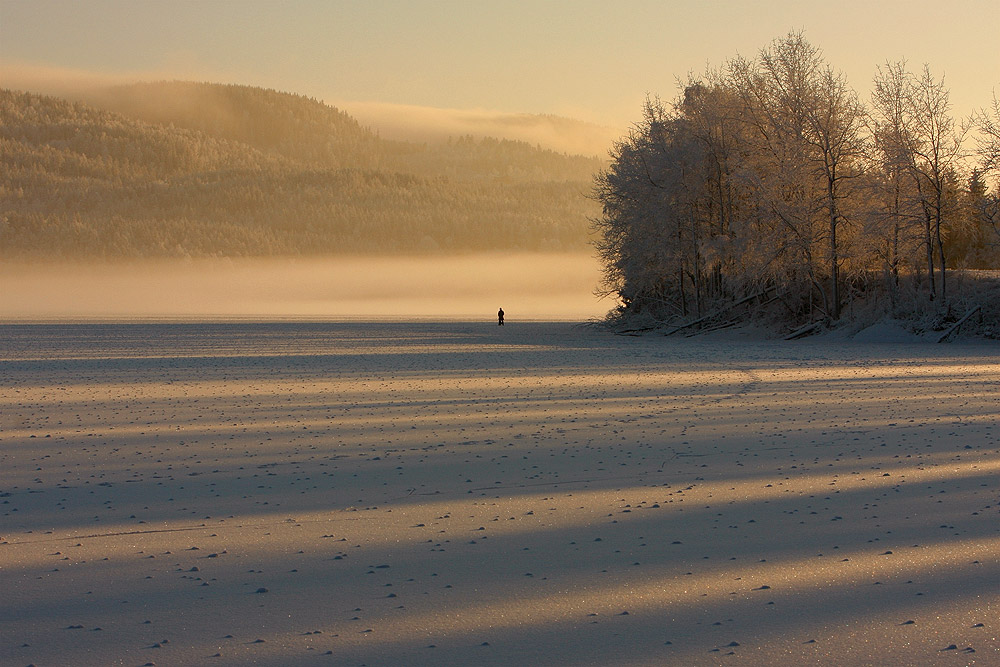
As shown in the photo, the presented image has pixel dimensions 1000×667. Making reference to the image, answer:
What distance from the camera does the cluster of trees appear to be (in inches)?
1492

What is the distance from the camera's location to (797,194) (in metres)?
40.2

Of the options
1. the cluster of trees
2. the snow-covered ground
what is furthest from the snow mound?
the snow-covered ground

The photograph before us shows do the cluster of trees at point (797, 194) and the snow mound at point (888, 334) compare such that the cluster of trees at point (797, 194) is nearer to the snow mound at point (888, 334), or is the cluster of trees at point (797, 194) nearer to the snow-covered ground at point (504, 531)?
the snow mound at point (888, 334)

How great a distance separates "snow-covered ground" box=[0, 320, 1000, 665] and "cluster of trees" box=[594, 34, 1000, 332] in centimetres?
2386

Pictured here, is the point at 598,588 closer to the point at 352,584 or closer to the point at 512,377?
the point at 352,584

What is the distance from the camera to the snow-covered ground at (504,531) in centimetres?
491

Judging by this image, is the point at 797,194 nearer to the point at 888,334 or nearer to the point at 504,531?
the point at 888,334

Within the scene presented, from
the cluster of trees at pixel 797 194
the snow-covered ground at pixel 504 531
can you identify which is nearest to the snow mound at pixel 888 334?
the cluster of trees at pixel 797 194

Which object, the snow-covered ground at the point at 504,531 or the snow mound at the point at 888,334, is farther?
the snow mound at the point at 888,334

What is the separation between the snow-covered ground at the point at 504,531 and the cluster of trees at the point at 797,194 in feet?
78.3

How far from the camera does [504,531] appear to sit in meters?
7.09

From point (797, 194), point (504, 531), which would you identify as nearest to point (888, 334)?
point (797, 194)

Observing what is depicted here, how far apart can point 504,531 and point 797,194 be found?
36.2 m

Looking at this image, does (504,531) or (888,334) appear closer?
(504,531)
